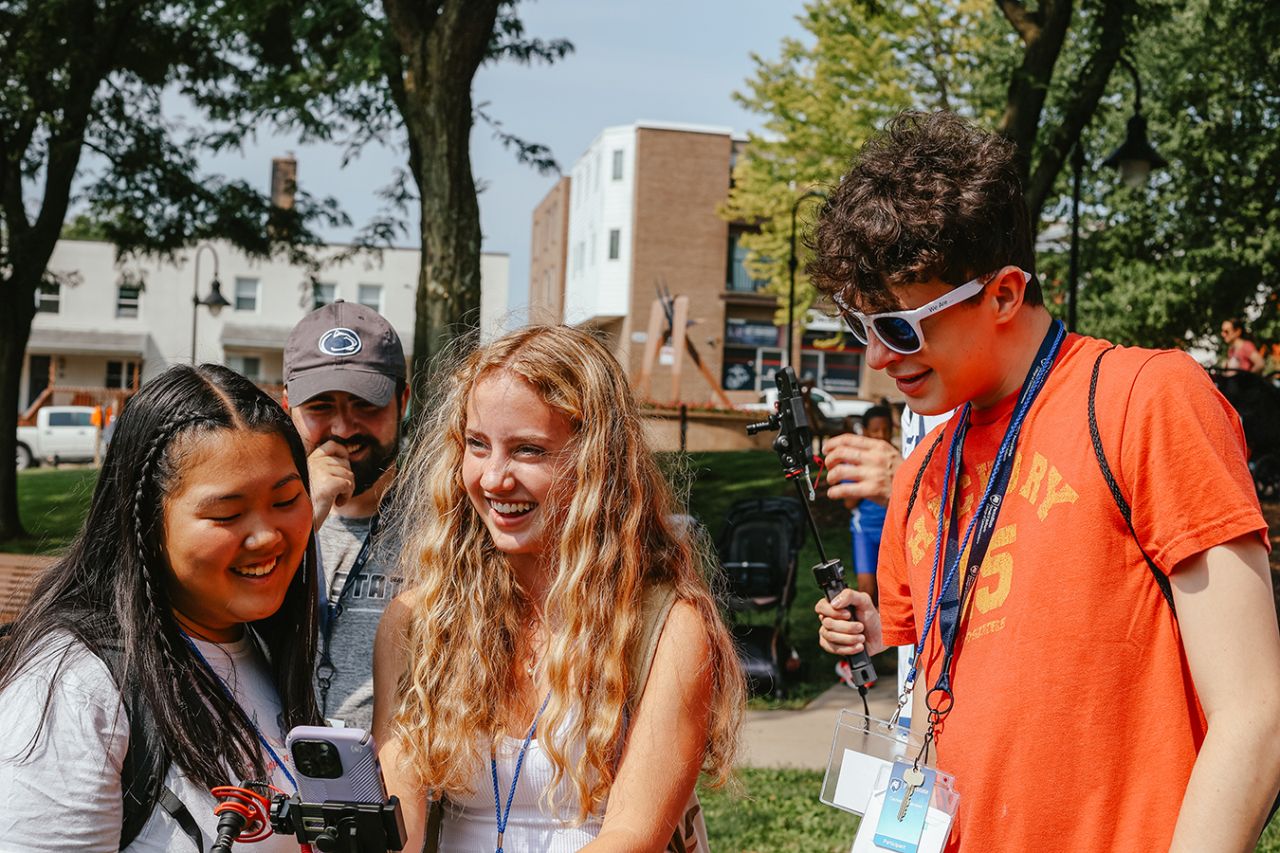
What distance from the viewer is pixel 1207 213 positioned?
75.4ft

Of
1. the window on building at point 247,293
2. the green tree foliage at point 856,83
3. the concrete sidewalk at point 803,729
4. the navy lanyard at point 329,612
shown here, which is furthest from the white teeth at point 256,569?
the window on building at point 247,293

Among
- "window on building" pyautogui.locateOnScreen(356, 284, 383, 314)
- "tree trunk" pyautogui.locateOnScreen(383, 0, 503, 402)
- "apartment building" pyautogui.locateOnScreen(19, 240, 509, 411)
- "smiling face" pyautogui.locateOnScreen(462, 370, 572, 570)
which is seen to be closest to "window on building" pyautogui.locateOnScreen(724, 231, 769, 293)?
"apartment building" pyautogui.locateOnScreen(19, 240, 509, 411)

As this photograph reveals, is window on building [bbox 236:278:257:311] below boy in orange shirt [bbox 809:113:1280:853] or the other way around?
→ the other way around

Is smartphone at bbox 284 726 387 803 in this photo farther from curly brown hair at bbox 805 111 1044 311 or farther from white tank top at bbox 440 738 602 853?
curly brown hair at bbox 805 111 1044 311

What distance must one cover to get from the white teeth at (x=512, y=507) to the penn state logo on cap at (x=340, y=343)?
42.7 inches

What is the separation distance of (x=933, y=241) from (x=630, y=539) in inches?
31.4

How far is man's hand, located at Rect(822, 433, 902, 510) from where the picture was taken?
2.77m

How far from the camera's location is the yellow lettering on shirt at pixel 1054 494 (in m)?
1.86

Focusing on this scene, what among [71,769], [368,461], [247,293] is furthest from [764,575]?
[247,293]

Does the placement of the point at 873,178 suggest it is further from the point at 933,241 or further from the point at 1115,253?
the point at 1115,253

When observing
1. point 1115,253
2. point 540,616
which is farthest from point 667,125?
point 540,616

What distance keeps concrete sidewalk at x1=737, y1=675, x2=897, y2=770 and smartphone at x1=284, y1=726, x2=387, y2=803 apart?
16.9 feet

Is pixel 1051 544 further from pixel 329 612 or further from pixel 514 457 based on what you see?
pixel 329 612

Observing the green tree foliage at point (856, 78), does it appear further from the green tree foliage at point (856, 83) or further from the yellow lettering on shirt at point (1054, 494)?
the yellow lettering on shirt at point (1054, 494)
